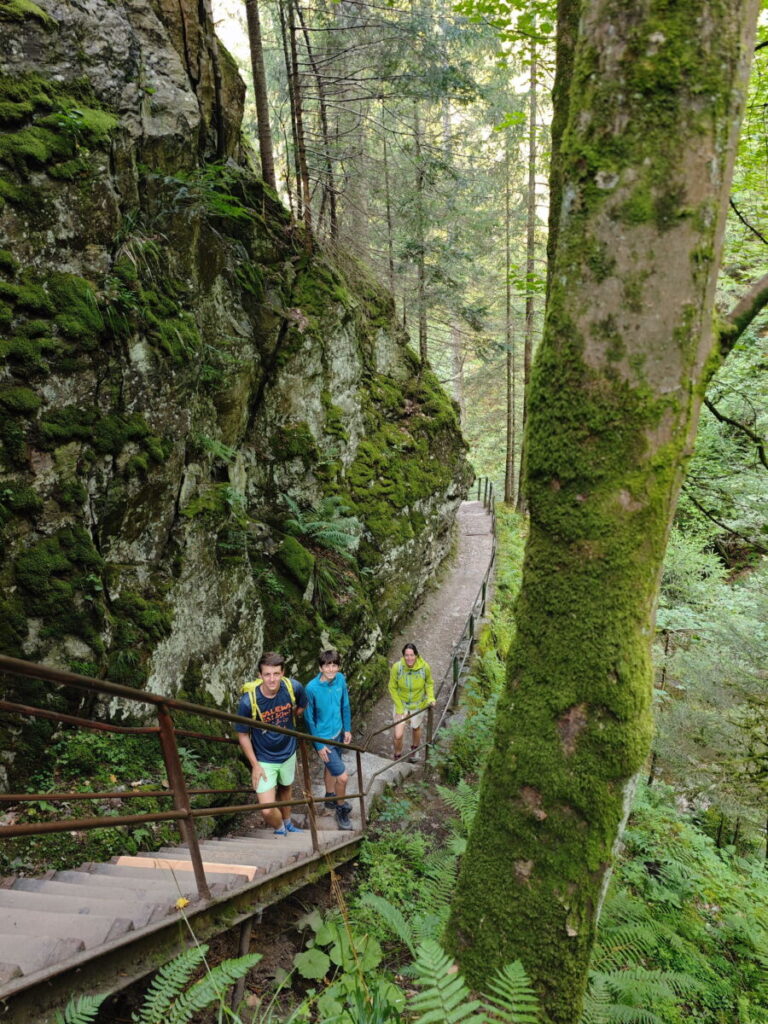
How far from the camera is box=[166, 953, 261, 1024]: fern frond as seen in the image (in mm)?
2025

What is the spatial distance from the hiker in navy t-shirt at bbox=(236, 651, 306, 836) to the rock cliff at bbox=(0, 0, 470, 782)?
1355 mm

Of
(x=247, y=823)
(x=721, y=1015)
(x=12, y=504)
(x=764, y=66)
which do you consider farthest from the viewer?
(x=764, y=66)

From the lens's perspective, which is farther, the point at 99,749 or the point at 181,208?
the point at 181,208

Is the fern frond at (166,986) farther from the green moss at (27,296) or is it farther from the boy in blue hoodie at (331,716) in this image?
the green moss at (27,296)

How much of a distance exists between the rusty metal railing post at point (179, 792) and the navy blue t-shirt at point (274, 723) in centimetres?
175

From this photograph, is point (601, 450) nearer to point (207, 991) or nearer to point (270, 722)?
point (207, 991)

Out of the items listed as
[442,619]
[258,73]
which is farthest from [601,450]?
[442,619]

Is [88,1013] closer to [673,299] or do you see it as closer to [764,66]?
[673,299]

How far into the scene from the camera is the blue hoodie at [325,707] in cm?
536

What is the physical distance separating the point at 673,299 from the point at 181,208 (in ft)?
20.8

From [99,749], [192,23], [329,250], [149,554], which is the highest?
[192,23]

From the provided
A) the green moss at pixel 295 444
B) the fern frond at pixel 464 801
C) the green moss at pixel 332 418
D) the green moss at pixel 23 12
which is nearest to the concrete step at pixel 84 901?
the fern frond at pixel 464 801

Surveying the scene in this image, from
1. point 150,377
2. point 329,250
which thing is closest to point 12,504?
point 150,377

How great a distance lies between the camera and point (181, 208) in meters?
6.49
